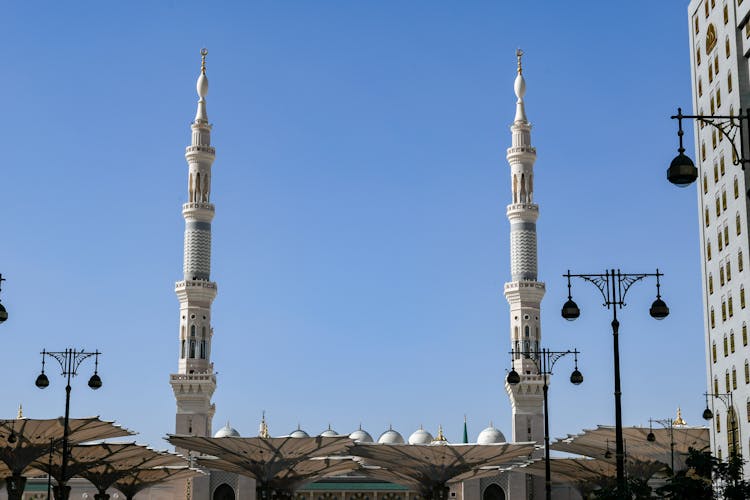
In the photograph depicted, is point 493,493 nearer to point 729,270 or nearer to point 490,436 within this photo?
point 490,436

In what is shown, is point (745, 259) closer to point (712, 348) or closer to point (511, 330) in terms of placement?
point (712, 348)

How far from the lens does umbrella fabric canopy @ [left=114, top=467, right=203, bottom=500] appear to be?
10312cm

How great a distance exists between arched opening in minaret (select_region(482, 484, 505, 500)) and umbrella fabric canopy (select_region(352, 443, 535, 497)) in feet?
64.3

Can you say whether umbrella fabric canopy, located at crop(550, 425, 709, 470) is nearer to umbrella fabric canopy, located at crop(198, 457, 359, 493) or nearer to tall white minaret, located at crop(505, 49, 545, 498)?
umbrella fabric canopy, located at crop(198, 457, 359, 493)

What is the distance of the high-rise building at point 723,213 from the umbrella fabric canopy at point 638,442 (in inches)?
784

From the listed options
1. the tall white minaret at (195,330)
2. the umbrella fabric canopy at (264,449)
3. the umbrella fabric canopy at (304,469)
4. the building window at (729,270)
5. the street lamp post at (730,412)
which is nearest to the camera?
the street lamp post at (730,412)

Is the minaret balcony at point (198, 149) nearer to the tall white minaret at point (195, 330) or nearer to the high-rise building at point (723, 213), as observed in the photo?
the tall white minaret at point (195, 330)

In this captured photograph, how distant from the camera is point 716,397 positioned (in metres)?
60.5

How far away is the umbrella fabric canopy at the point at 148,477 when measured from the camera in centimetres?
10312

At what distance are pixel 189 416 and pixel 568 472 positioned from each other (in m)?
34.3

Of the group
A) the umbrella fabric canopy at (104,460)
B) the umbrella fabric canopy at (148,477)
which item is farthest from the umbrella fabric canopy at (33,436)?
the umbrella fabric canopy at (148,477)

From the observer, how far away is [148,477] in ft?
346

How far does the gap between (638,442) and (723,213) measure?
2962 centimetres

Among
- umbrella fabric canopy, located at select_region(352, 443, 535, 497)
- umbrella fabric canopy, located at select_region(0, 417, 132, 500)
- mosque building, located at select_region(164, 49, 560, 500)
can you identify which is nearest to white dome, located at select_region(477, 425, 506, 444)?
mosque building, located at select_region(164, 49, 560, 500)
